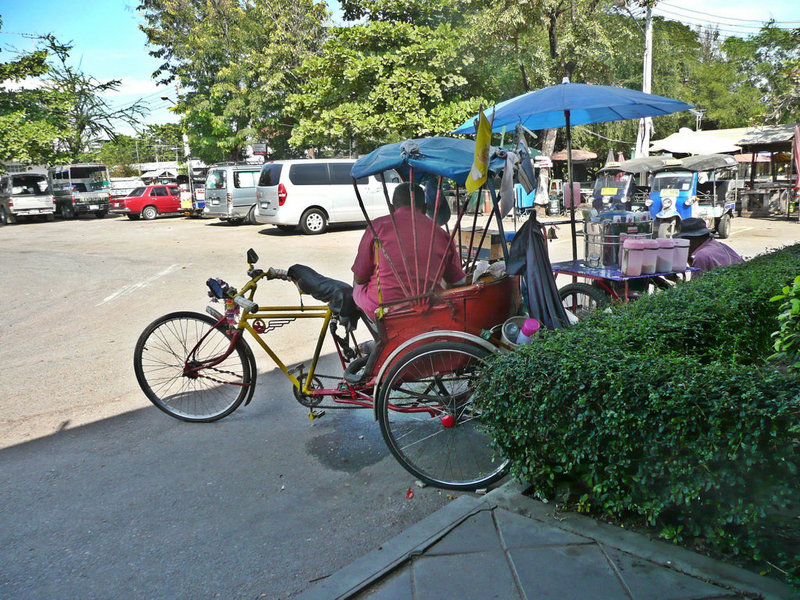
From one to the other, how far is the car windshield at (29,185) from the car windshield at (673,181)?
25.1m

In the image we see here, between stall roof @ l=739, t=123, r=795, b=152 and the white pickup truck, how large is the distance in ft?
92.1

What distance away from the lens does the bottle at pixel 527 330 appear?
3875mm

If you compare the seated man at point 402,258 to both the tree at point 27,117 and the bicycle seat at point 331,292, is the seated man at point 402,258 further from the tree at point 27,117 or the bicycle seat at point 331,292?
the tree at point 27,117

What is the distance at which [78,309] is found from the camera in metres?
9.32

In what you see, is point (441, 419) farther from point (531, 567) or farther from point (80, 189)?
point (80, 189)

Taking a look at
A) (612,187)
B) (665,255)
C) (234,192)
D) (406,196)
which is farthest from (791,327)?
(234,192)

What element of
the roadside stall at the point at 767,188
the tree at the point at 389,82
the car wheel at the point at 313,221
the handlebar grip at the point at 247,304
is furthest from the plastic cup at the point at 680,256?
the roadside stall at the point at 767,188

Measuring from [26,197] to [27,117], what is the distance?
215 inches

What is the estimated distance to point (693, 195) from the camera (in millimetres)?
16562

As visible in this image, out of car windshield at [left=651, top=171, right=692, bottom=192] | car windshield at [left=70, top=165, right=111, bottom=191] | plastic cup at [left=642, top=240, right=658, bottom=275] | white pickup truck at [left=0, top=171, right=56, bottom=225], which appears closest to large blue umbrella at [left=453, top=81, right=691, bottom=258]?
plastic cup at [left=642, top=240, right=658, bottom=275]

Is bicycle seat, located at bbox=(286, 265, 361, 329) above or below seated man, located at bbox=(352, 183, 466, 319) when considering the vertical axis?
below

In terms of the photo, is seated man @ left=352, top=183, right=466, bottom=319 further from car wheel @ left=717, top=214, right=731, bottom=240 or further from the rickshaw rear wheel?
car wheel @ left=717, top=214, right=731, bottom=240

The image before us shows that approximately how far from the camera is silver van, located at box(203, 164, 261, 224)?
21.4 m

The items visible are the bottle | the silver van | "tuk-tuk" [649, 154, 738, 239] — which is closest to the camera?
the bottle
